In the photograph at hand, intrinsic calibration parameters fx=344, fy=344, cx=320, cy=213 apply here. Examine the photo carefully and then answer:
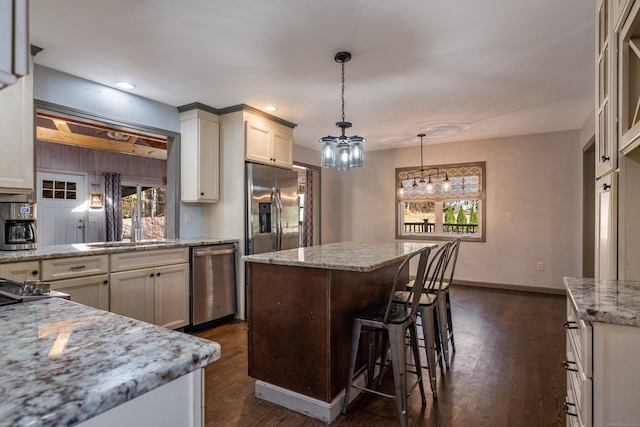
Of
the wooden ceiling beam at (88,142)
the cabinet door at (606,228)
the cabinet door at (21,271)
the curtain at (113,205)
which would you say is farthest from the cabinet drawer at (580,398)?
the curtain at (113,205)

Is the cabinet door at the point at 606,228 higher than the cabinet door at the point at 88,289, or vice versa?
the cabinet door at the point at 606,228

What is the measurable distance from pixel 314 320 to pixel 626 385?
1.36m

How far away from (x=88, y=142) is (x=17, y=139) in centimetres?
379

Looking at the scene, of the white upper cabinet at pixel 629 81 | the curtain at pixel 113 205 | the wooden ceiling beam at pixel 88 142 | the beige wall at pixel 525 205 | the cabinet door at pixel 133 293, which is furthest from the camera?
the curtain at pixel 113 205

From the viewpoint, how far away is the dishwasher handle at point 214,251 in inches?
135

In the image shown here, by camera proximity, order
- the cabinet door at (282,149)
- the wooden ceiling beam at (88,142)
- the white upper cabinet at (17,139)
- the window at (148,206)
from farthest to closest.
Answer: the window at (148,206), the wooden ceiling beam at (88,142), the cabinet door at (282,149), the white upper cabinet at (17,139)

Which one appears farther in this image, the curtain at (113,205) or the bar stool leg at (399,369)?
the curtain at (113,205)

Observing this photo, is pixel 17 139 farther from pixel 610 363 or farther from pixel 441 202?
pixel 441 202

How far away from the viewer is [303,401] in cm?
204

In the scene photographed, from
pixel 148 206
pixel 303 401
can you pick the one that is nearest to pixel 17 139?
pixel 303 401

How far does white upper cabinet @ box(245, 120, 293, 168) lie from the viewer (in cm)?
386

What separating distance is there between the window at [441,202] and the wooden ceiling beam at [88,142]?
15.4 feet

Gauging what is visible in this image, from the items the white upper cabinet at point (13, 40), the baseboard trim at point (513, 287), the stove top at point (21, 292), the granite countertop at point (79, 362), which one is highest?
the white upper cabinet at point (13, 40)

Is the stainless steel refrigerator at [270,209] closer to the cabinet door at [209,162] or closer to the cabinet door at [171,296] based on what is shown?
the cabinet door at [209,162]
